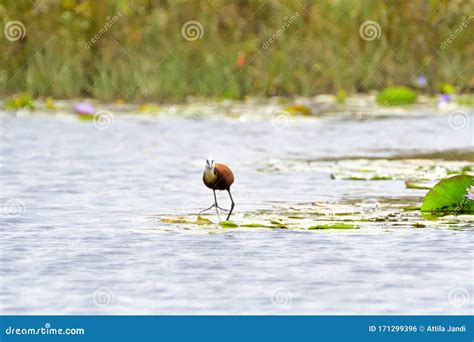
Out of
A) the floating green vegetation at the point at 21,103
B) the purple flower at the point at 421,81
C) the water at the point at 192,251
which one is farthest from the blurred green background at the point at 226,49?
the water at the point at 192,251

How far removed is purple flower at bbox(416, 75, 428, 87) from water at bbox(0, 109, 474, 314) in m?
8.13

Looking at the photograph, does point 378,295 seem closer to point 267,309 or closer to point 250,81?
point 267,309

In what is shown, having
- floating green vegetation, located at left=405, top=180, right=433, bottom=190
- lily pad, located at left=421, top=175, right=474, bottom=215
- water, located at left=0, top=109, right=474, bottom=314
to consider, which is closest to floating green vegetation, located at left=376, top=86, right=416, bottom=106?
water, located at left=0, top=109, right=474, bottom=314

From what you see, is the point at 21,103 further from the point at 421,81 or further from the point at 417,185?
the point at 417,185

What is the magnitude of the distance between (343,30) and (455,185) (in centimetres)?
1313

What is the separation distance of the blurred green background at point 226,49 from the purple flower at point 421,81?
0.10 meters

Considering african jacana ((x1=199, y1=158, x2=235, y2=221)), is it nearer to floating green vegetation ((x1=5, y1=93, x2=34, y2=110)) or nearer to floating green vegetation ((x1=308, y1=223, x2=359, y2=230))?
floating green vegetation ((x1=308, y1=223, x2=359, y2=230))

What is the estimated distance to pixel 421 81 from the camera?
22.3 meters

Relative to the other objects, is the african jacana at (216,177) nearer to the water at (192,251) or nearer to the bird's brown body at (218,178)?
the bird's brown body at (218,178)

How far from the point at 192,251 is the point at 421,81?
1483 centimetres

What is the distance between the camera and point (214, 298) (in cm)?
672

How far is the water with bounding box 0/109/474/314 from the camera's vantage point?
6.67 metres

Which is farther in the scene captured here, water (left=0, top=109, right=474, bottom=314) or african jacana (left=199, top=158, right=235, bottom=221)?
african jacana (left=199, top=158, right=235, bottom=221)

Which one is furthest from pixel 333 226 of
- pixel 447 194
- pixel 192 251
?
pixel 192 251
